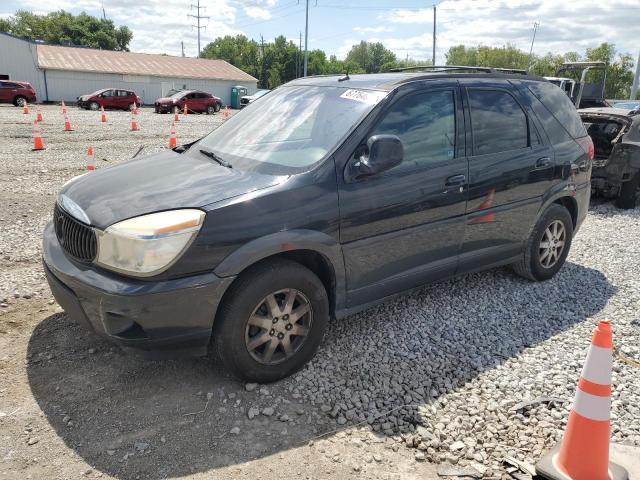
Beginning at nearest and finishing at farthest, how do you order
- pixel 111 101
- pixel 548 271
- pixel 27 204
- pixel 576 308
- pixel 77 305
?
1. pixel 77 305
2. pixel 576 308
3. pixel 548 271
4. pixel 27 204
5. pixel 111 101

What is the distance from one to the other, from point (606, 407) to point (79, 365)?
3.19 meters

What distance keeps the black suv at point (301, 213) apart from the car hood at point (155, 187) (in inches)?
0.6

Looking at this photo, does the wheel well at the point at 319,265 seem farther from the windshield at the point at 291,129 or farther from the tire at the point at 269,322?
the windshield at the point at 291,129

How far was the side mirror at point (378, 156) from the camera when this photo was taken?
10.9 feet

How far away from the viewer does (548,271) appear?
17.0 ft

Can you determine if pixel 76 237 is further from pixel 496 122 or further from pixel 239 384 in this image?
pixel 496 122

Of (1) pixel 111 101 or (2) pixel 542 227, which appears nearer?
(2) pixel 542 227

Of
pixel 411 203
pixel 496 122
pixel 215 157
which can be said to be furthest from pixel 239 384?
pixel 496 122

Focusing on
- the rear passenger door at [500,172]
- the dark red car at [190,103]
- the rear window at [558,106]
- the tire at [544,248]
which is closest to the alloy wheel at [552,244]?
the tire at [544,248]

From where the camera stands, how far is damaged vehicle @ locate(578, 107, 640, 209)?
835 centimetres

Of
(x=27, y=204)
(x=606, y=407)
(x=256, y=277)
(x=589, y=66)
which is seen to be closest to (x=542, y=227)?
(x=606, y=407)

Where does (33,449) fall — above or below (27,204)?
below

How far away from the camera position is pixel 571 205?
5.25 meters

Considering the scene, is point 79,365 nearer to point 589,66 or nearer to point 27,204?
point 27,204
